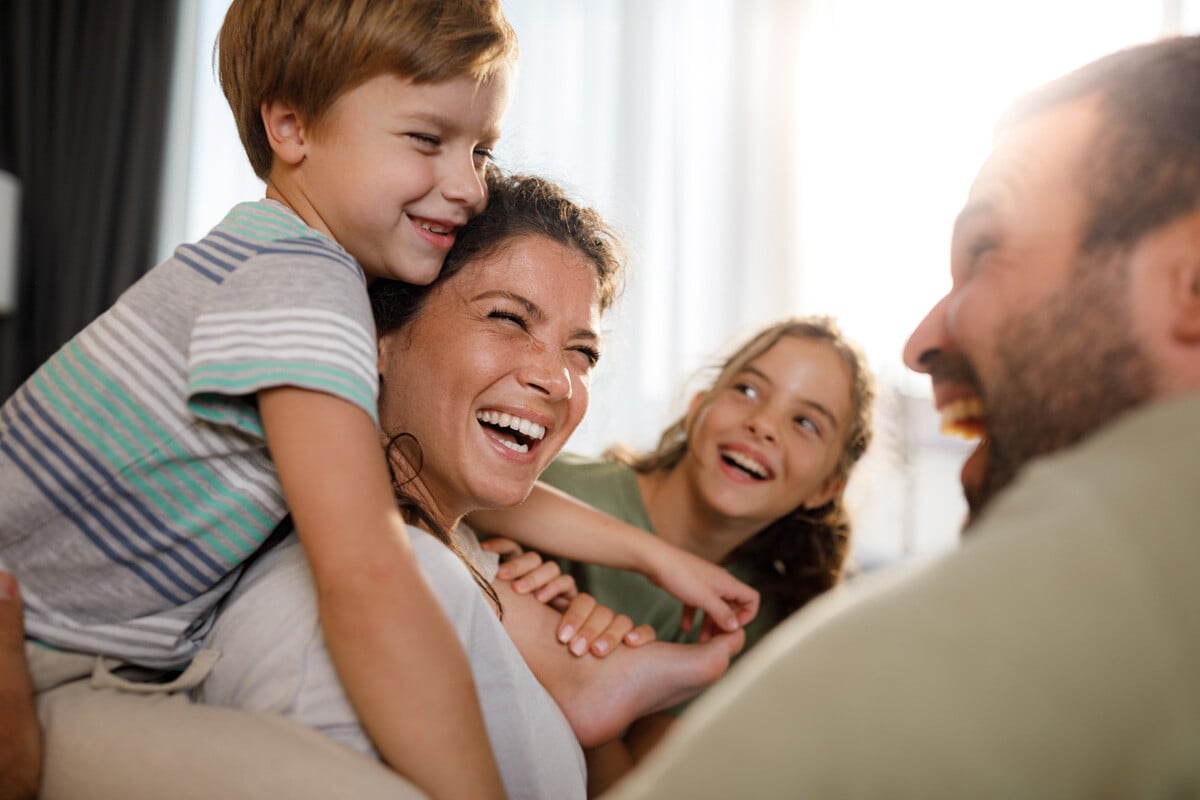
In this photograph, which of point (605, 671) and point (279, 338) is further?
point (605, 671)

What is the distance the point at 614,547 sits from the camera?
1587 mm

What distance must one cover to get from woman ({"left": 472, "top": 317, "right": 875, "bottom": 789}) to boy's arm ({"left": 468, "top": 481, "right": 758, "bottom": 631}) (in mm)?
318

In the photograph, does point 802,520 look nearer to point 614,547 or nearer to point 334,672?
point 614,547

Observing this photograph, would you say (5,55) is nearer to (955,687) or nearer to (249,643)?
(249,643)

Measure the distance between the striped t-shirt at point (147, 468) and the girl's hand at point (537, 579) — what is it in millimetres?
459

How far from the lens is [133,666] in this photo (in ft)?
3.41

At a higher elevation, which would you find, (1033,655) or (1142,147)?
(1142,147)

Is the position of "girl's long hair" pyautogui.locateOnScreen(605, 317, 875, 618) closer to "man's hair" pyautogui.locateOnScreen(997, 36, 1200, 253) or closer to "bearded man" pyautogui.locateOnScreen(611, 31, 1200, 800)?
"man's hair" pyautogui.locateOnScreen(997, 36, 1200, 253)

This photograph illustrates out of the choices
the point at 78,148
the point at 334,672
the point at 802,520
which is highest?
the point at 334,672

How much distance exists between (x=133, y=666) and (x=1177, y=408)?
1.02 m

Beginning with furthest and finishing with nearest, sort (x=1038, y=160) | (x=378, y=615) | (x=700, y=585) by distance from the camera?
1. (x=700, y=585)
2. (x=378, y=615)
3. (x=1038, y=160)

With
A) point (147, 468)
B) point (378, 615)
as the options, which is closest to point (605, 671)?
point (378, 615)

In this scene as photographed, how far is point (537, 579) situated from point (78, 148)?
11.9 feet

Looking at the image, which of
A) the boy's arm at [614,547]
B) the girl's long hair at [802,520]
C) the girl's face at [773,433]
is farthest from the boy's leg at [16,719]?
the girl's long hair at [802,520]
